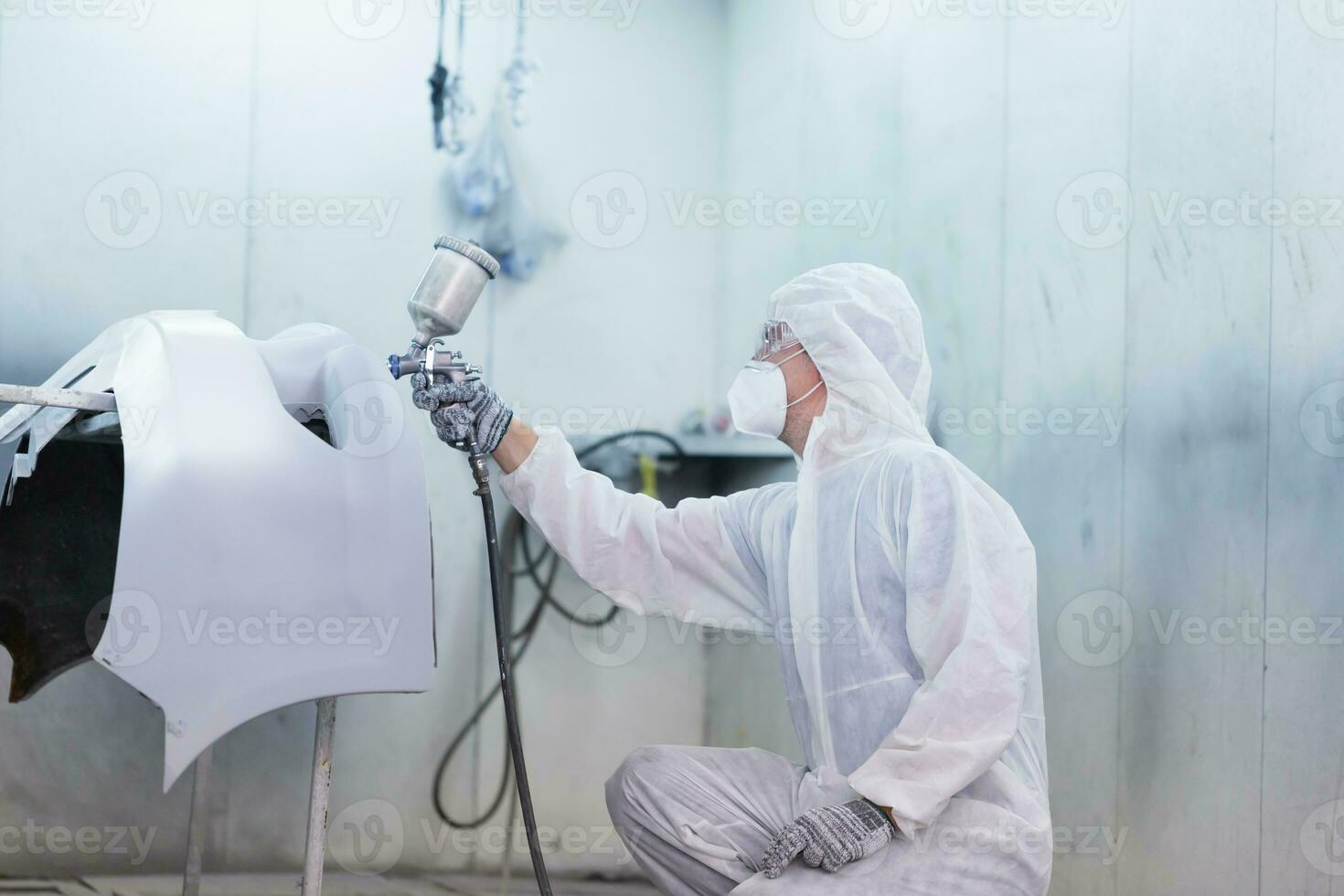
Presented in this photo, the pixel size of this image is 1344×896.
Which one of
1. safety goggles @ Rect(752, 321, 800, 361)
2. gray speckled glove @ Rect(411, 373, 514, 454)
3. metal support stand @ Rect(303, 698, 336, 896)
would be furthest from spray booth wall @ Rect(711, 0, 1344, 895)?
metal support stand @ Rect(303, 698, 336, 896)

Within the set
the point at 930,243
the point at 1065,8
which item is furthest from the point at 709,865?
the point at 1065,8

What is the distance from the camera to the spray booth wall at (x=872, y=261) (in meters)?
1.50

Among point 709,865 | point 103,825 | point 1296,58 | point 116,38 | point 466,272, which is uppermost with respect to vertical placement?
point 116,38

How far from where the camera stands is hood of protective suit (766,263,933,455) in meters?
1.49

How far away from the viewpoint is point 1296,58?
4.84 ft

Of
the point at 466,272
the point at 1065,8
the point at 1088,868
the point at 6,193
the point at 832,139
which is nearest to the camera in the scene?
the point at 466,272

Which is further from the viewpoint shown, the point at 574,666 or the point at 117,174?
the point at 574,666

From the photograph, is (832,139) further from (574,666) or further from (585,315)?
(574,666)

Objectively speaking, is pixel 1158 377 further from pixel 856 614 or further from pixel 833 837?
pixel 833 837

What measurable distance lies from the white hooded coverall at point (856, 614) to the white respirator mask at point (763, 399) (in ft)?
0.18

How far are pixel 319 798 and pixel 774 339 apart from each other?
835mm

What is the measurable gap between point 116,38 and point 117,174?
0.25 metres

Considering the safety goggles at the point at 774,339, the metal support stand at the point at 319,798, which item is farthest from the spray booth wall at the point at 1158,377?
the metal support stand at the point at 319,798

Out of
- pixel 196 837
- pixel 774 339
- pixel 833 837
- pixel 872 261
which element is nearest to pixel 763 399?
pixel 774 339
